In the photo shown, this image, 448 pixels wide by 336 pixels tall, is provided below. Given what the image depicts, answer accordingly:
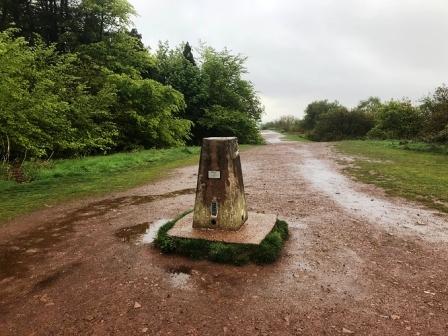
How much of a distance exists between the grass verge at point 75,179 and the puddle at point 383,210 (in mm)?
5363

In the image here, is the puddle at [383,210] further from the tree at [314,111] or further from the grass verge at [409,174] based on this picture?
the tree at [314,111]

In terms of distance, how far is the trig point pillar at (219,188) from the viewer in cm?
576

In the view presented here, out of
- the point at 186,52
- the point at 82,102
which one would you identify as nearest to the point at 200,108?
the point at 186,52

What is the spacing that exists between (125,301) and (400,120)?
3012 centimetres

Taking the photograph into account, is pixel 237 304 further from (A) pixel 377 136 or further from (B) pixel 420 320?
(A) pixel 377 136

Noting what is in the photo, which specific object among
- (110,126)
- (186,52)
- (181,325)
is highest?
(186,52)

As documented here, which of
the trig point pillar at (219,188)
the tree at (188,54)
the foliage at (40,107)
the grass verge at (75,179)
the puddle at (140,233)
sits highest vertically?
the tree at (188,54)

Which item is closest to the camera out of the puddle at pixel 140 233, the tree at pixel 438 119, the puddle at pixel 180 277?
the puddle at pixel 180 277

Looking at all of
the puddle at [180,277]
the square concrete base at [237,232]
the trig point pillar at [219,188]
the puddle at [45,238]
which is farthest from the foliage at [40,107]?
the puddle at [180,277]

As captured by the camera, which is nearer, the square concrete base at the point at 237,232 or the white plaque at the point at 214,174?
the square concrete base at the point at 237,232

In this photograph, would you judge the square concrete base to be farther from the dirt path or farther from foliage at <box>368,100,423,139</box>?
foliage at <box>368,100,423,139</box>

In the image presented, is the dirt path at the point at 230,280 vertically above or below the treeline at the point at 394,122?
below

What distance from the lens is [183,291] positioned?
14.5ft

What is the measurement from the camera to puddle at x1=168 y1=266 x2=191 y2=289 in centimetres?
457
